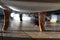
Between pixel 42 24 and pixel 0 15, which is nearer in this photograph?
pixel 42 24

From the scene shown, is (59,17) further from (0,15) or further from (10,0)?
(10,0)

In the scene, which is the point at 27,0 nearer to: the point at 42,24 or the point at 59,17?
the point at 42,24

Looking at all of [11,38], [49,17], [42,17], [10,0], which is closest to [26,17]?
[49,17]

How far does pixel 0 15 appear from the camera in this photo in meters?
2.50

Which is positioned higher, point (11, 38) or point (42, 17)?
point (42, 17)

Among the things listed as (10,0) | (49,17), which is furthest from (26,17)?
(10,0)

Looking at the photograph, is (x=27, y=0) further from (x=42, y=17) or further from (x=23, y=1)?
(x=42, y=17)

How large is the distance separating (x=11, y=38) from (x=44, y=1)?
57cm

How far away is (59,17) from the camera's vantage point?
256cm

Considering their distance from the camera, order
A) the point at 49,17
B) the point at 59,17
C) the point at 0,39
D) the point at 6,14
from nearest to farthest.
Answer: the point at 0,39 < the point at 6,14 < the point at 49,17 < the point at 59,17

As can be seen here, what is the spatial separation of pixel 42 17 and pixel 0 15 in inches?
53.2

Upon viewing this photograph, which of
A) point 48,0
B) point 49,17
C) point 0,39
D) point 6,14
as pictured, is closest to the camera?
point 48,0

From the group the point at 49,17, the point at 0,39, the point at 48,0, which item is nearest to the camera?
the point at 48,0

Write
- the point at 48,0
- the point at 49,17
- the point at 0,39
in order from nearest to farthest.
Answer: the point at 48,0 < the point at 0,39 < the point at 49,17
